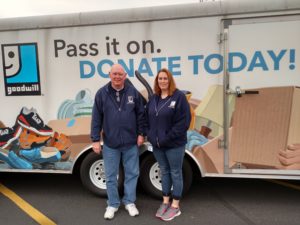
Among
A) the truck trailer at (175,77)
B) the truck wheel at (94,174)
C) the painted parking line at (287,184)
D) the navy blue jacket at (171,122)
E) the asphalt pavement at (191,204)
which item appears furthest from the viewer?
the painted parking line at (287,184)

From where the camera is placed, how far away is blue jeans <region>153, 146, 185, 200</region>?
353 cm

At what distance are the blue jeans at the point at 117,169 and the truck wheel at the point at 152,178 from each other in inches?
14.3

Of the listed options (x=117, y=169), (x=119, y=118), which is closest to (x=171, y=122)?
(x=119, y=118)

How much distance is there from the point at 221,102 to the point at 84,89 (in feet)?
5.71

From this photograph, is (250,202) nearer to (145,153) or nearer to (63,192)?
(145,153)

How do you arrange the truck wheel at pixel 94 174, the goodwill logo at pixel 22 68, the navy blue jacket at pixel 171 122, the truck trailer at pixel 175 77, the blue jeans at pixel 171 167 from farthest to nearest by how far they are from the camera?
the truck wheel at pixel 94 174
the goodwill logo at pixel 22 68
the truck trailer at pixel 175 77
the blue jeans at pixel 171 167
the navy blue jacket at pixel 171 122

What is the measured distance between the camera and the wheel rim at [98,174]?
14.1ft

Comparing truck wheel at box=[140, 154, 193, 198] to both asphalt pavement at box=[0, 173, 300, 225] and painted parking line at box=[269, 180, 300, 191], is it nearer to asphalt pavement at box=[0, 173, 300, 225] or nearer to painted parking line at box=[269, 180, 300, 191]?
asphalt pavement at box=[0, 173, 300, 225]

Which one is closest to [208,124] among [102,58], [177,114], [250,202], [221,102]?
[221,102]

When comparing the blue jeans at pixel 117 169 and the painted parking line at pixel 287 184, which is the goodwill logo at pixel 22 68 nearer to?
the blue jeans at pixel 117 169

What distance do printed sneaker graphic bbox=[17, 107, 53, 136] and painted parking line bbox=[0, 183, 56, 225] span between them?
0.99m

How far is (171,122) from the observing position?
136 inches

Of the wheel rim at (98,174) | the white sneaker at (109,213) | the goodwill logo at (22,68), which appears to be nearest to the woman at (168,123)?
the white sneaker at (109,213)

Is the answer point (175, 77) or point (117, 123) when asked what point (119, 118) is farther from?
point (175, 77)
